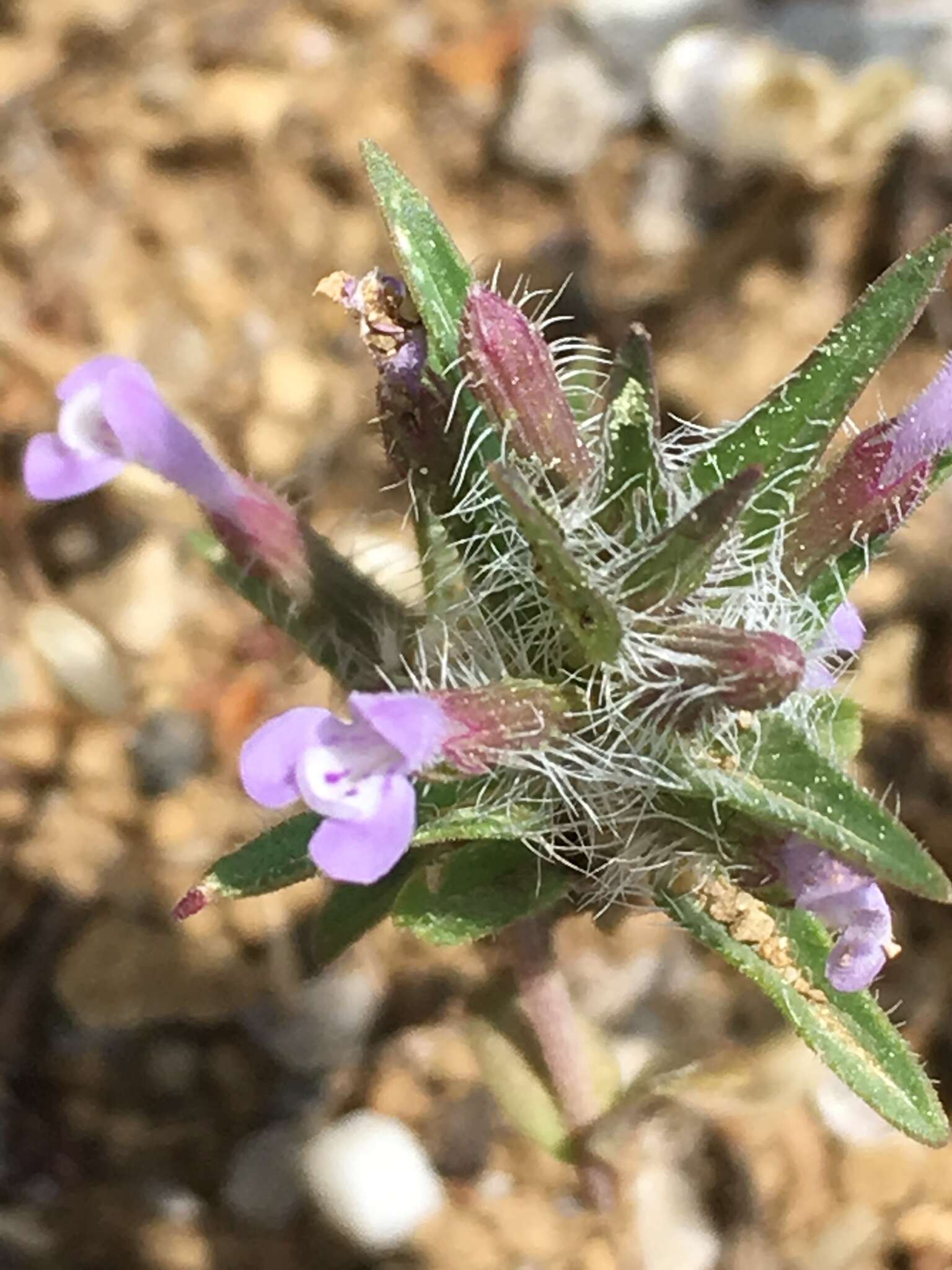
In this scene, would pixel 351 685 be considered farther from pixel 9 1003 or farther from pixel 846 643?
pixel 9 1003

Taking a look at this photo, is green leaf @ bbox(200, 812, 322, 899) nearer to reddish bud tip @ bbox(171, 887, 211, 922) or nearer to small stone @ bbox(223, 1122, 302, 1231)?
reddish bud tip @ bbox(171, 887, 211, 922)

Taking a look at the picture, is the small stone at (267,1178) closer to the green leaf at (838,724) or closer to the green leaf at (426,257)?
the green leaf at (838,724)

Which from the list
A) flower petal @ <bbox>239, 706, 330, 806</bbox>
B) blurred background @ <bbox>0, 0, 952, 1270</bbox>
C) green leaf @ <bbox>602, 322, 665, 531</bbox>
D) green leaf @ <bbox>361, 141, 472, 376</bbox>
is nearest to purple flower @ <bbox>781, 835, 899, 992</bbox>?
green leaf @ <bbox>602, 322, 665, 531</bbox>

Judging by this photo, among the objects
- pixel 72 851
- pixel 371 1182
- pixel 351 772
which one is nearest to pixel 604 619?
pixel 351 772

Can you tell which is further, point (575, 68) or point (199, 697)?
point (575, 68)

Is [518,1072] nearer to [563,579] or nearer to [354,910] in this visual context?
[354,910]

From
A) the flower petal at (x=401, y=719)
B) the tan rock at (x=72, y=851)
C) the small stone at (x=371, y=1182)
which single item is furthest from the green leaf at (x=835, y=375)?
the tan rock at (x=72, y=851)

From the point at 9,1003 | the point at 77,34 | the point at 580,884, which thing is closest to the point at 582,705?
the point at 580,884
